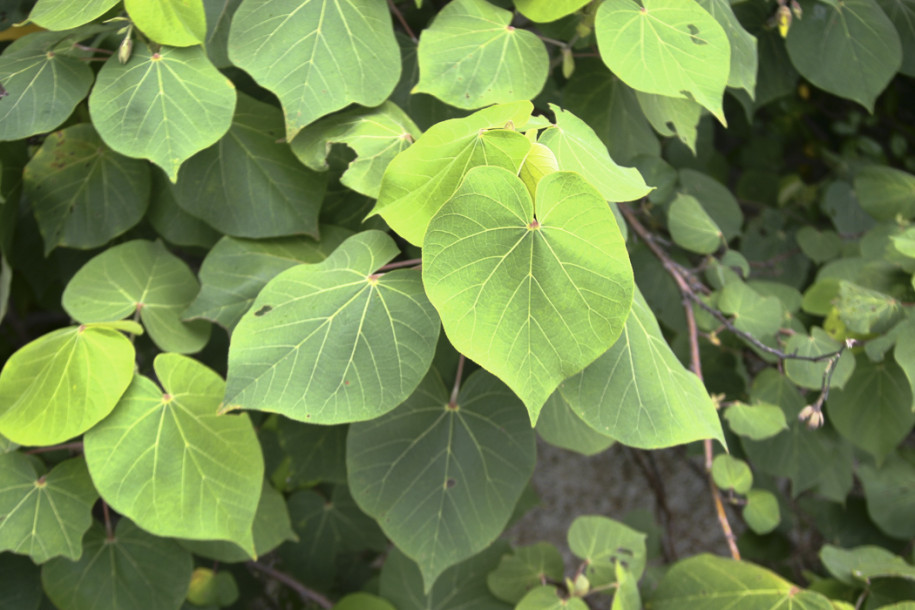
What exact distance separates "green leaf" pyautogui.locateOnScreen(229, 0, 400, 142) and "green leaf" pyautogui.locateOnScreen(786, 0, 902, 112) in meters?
0.76

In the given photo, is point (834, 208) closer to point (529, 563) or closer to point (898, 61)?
point (898, 61)

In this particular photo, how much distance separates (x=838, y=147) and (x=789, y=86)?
853 millimetres

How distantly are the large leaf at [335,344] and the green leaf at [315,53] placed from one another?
0.19 meters

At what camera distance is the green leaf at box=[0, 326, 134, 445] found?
2.56 feet

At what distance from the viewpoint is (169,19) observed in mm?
784

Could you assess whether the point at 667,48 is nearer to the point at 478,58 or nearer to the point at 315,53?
the point at 478,58

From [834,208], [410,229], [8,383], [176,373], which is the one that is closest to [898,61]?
[834,208]

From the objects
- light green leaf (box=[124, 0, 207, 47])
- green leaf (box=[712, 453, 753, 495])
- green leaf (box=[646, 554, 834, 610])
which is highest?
light green leaf (box=[124, 0, 207, 47])

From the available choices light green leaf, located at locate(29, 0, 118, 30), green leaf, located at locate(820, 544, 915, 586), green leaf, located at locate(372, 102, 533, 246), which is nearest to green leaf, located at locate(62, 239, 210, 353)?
light green leaf, located at locate(29, 0, 118, 30)

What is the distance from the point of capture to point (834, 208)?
1.61 m

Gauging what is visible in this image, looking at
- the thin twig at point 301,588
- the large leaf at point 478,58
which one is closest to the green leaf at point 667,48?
the large leaf at point 478,58

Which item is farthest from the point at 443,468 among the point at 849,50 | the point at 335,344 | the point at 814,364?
the point at 849,50

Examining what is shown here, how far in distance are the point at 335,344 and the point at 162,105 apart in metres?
0.35

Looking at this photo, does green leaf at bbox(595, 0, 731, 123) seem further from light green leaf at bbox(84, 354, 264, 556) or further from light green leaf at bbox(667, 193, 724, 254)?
light green leaf at bbox(84, 354, 264, 556)
